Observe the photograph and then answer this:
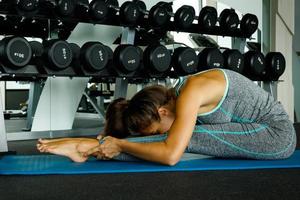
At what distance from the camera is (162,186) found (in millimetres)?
1323

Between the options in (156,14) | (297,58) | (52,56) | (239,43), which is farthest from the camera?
(297,58)

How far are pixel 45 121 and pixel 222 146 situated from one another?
6.82 ft

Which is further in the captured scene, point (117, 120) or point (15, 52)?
point (15, 52)

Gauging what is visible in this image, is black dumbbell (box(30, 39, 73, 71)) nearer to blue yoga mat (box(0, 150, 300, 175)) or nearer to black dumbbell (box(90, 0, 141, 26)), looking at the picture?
black dumbbell (box(90, 0, 141, 26))

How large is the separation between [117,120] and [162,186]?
13.7 inches

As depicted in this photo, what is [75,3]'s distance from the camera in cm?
304

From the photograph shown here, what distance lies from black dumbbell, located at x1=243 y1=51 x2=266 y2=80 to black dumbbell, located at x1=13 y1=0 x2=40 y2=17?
190 centimetres

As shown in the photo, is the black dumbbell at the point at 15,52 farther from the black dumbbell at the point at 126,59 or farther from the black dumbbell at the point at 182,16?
the black dumbbell at the point at 182,16

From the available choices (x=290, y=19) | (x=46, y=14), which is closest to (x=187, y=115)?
(x=46, y=14)

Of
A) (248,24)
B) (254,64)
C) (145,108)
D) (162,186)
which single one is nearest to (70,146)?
(145,108)

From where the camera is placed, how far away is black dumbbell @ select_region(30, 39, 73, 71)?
279cm

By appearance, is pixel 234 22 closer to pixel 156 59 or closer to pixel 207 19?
pixel 207 19

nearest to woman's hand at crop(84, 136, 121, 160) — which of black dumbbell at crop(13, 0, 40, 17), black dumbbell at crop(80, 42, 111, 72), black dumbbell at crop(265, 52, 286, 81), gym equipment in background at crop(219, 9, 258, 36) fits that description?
black dumbbell at crop(80, 42, 111, 72)

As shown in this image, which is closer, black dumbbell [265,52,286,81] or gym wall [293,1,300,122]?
black dumbbell [265,52,286,81]
